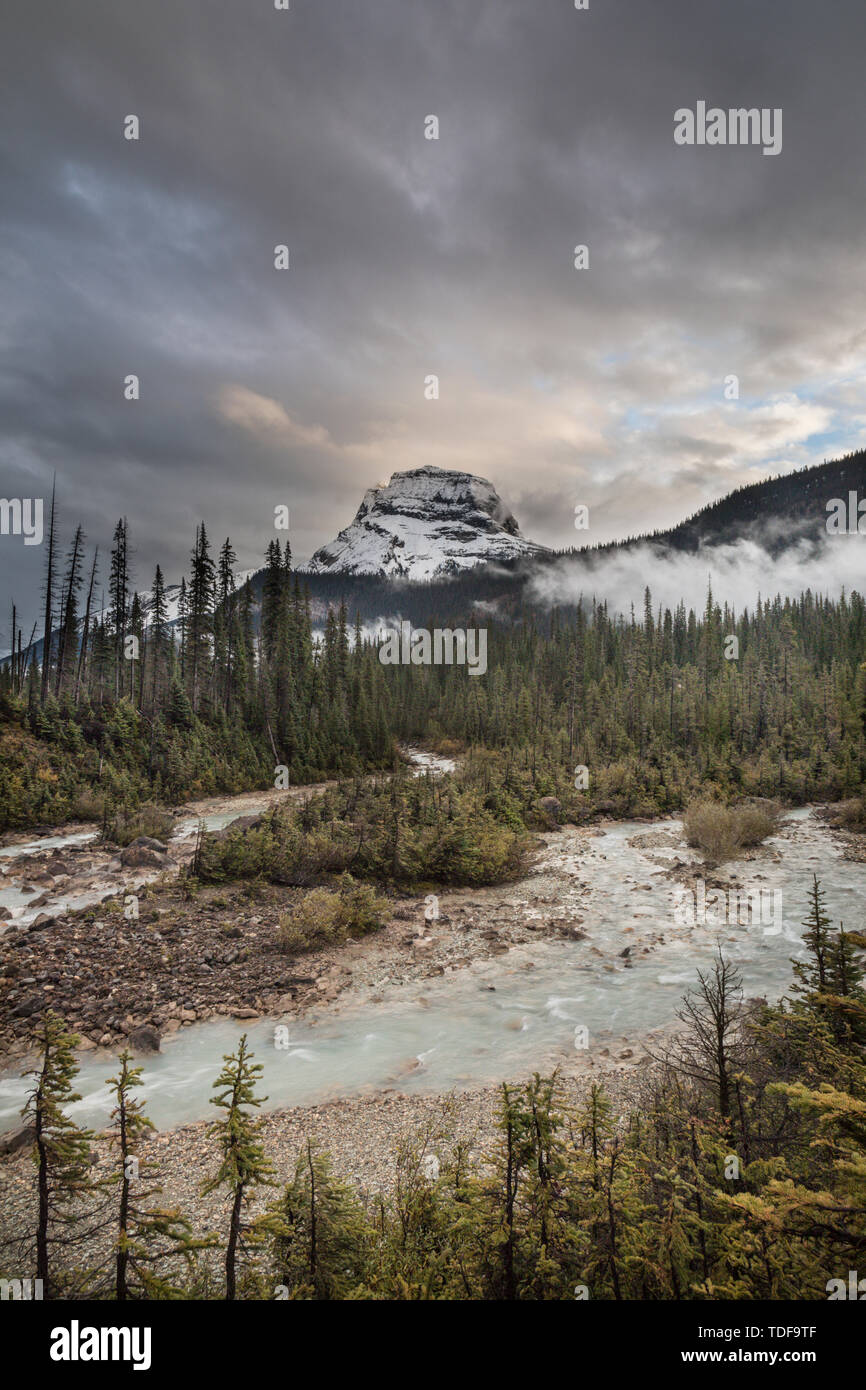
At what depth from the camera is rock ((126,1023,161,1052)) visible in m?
11.1

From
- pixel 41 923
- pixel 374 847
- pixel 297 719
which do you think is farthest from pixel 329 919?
pixel 297 719

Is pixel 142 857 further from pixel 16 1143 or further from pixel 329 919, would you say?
pixel 16 1143

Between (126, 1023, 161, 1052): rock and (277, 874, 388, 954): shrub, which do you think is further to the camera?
(277, 874, 388, 954): shrub

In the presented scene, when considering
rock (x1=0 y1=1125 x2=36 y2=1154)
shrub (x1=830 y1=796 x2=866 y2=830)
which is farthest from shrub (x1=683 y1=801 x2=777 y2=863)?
rock (x1=0 y1=1125 x2=36 y2=1154)

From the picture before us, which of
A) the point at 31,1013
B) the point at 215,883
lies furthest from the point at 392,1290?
the point at 215,883

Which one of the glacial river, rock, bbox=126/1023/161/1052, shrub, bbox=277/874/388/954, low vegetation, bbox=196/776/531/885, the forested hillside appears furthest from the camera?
the forested hillside

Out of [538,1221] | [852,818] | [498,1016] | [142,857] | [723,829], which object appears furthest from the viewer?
[852,818]

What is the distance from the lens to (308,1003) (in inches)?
525

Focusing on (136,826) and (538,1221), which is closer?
(538,1221)

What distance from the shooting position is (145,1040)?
11141mm

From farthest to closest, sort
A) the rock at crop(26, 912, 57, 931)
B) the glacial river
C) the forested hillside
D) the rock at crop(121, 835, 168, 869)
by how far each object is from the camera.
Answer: the forested hillside
the rock at crop(121, 835, 168, 869)
the rock at crop(26, 912, 57, 931)
the glacial river

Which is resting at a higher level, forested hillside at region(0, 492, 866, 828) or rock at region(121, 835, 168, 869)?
forested hillside at region(0, 492, 866, 828)

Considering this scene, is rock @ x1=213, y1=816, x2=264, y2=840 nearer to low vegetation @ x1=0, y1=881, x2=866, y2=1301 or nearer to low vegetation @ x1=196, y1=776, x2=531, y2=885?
low vegetation @ x1=196, y1=776, x2=531, y2=885
